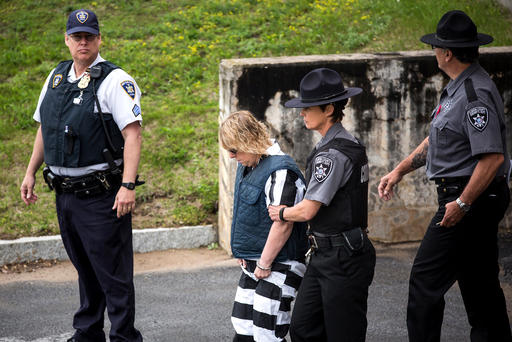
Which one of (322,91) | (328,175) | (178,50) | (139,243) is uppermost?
(178,50)

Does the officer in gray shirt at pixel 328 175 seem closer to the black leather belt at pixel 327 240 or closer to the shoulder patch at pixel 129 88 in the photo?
the black leather belt at pixel 327 240

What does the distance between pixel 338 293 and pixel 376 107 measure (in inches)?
132

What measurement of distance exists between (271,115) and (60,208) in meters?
2.60

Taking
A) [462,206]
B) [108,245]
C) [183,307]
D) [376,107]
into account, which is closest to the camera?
[462,206]

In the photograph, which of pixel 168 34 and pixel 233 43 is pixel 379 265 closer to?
pixel 233 43

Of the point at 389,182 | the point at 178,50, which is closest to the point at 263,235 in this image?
the point at 389,182

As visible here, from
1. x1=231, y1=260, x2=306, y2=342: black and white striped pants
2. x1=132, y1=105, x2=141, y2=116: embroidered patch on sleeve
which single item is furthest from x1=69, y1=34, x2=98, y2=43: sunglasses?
x1=231, y1=260, x2=306, y2=342: black and white striped pants

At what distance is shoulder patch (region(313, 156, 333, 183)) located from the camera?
3.26 meters

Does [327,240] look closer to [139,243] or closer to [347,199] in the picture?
[347,199]

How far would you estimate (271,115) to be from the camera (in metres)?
6.18

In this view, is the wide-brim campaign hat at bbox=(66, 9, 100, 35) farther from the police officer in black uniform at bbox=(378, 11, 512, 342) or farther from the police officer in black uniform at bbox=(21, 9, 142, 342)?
the police officer in black uniform at bbox=(378, 11, 512, 342)

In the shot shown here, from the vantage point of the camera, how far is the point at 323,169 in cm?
327

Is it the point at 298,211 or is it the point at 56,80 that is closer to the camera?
the point at 298,211

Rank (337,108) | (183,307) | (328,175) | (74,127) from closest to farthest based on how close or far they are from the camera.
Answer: (328,175) → (337,108) → (74,127) → (183,307)
